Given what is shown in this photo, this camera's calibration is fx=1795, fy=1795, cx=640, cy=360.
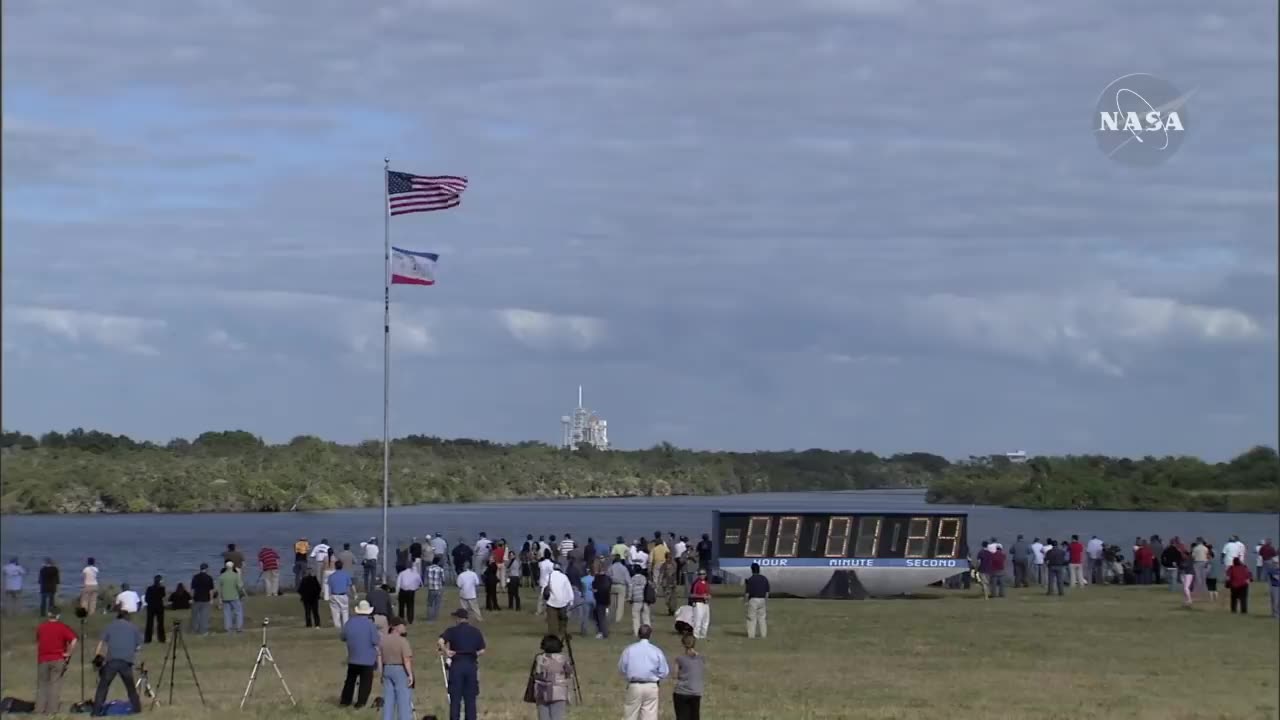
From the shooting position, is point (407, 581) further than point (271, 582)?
No

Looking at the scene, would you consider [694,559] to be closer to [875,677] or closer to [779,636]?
[779,636]

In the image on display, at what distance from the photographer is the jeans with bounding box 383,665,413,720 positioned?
66.9 ft

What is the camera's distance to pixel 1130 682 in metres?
26.0

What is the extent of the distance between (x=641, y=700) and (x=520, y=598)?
1024 inches

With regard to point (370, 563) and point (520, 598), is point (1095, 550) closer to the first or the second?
point (520, 598)

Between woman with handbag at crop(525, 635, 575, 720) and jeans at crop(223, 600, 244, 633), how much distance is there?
56.9 feet

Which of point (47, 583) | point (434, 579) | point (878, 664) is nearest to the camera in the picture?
point (878, 664)

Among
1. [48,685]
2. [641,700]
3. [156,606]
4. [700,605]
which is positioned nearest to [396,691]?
[641,700]

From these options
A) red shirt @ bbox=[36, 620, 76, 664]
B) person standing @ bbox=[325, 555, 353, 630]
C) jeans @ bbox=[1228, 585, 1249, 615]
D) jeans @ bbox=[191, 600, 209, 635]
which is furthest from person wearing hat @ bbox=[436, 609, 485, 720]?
jeans @ bbox=[1228, 585, 1249, 615]

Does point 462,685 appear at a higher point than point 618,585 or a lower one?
lower

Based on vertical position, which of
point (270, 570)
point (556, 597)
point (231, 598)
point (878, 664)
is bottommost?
point (878, 664)

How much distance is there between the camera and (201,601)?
1375 inches

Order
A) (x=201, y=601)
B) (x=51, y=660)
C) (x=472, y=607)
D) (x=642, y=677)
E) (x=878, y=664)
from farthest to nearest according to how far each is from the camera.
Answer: (x=472, y=607)
(x=201, y=601)
(x=878, y=664)
(x=51, y=660)
(x=642, y=677)

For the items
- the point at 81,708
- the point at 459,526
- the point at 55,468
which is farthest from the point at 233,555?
the point at 55,468
